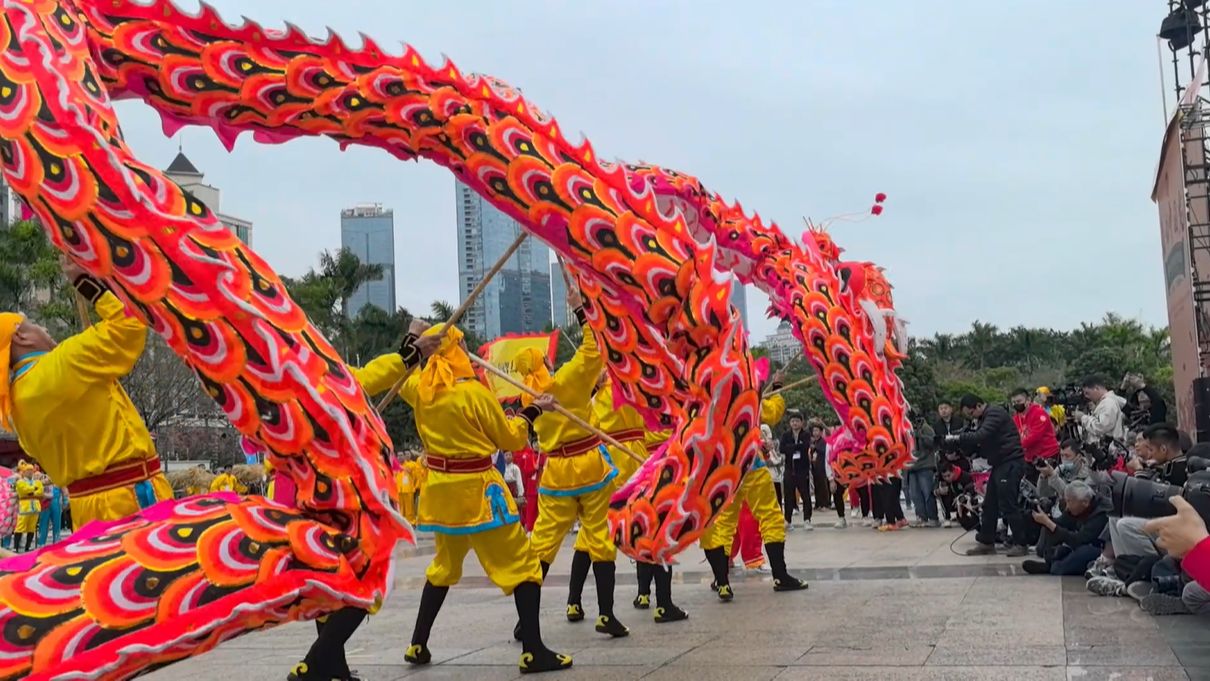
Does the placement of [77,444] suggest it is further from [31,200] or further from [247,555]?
[247,555]

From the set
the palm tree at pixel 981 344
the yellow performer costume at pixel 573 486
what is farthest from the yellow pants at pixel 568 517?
the palm tree at pixel 981 344

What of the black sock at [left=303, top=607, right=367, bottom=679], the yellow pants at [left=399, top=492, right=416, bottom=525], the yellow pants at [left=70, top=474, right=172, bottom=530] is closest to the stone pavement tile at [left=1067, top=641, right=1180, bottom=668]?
the black sock at [left=303, top=607, right=367, bottom=679]

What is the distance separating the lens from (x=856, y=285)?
219 inches

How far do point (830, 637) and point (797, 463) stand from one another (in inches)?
342

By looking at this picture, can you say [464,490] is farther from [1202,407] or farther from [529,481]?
[529,481]

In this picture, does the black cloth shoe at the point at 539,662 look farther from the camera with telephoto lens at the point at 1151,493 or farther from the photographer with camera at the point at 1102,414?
the photographer with camera at the point at 1102,414

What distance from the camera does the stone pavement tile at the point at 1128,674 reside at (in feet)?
13.8

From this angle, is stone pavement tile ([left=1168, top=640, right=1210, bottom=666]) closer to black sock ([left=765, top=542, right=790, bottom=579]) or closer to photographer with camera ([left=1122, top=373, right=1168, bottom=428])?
black sock ([left=765, top=542, right=790, bottom=579])

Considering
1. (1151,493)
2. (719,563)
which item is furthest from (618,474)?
(1151,493)

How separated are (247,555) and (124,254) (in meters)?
0.75

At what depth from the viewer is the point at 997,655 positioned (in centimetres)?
482

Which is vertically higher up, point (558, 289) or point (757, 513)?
point (558, 289)

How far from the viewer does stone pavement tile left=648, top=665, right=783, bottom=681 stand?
4.64 m

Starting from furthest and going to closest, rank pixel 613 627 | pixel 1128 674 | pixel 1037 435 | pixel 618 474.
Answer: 1. pixel 1037 435
2. pixel 618 474
3. pixel 613 627
4. pixel 1128 674
